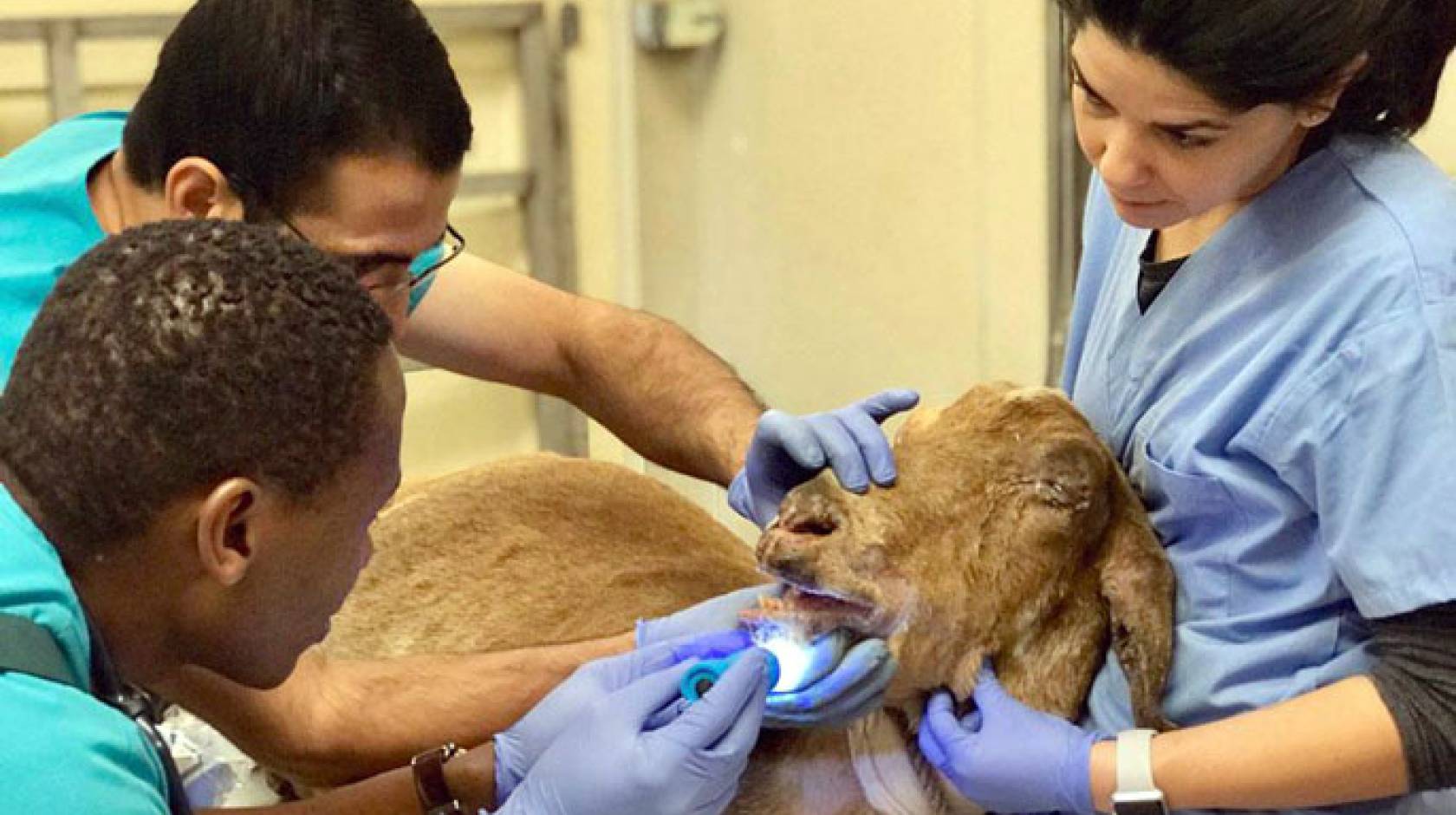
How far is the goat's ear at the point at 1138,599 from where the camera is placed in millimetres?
1745

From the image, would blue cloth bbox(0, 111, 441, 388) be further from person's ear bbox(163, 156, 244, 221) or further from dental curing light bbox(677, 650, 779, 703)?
dental curing light bbox(677, 650, 779, 703)

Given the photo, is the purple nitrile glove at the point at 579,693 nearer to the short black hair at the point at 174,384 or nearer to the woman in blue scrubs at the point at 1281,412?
the woman in blue scrubs at the point at 1281,412

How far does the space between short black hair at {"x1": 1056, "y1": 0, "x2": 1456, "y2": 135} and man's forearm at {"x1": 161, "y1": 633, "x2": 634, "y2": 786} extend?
0.98 m

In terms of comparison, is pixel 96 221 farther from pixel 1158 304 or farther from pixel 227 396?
pixel 1158 304

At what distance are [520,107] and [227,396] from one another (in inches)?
120

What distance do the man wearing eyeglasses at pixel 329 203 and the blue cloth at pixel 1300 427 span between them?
0.94ft

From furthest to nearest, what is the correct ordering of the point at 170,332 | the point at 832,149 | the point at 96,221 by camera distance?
1. the point at 832,149
2. the point at 96,221
3. the point at 170,332

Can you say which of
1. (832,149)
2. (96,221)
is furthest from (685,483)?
(96,221)

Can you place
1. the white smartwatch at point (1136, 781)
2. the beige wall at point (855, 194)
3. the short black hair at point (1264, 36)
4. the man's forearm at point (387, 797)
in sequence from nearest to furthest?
the short black hair at point (1264, 36)
the white smartwatch at point (1136, 781)
the man's forearm at point (387, 797)
the beige wall at point (855, 194)

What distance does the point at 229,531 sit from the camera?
4.72 feet

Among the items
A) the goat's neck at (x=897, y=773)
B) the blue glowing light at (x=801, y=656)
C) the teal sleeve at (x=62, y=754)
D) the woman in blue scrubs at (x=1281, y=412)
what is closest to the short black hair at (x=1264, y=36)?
the woman in blue scrubs at (x=1281, y=412)

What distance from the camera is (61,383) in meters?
1.39

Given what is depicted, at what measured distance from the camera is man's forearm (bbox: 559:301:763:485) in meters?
2.63

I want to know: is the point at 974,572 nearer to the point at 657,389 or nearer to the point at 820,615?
the point at 820,615
